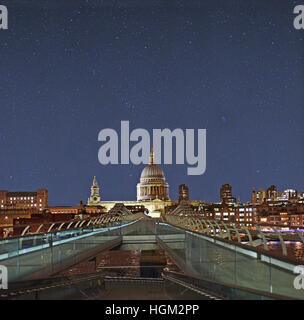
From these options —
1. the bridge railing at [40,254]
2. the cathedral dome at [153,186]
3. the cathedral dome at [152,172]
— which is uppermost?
the cathedral dome at [152,172]

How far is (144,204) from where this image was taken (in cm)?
18462

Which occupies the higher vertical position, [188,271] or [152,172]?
[152,172]

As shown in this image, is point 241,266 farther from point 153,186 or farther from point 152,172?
point 152,172

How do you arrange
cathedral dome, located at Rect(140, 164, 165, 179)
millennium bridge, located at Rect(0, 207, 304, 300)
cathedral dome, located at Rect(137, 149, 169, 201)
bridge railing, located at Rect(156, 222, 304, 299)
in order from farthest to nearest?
cathedral dome, located at Rect(140, 164, 165, 179) < cathedral dome, located at Rect(137, 149, 169, 201) < millennium bridge, located at Rect(0, 207, 304, 300) < bridge railing, located at Rect(156, 222, 304, 299)

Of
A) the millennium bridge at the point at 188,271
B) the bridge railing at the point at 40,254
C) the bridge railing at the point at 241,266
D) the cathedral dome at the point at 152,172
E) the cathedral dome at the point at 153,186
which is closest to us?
the bridge railing at the point at 241,266

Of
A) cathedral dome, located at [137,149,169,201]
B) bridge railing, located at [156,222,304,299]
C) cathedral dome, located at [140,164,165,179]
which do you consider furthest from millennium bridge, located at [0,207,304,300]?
cathedral dome, located at [140,164,165,179]

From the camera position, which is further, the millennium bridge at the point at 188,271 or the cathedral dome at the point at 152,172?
the cathedral dome at the point at 152,172

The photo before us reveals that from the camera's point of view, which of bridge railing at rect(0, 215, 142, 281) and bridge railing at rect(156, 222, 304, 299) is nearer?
bridge railing at rect(156, 222, 304, 299)

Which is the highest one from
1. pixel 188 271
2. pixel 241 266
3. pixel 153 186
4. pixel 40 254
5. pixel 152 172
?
pixel 152 172

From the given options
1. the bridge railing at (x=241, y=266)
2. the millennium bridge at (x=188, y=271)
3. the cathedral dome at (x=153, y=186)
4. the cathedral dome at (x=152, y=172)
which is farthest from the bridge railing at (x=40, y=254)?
the cathedral dome at (x=152, y=172)

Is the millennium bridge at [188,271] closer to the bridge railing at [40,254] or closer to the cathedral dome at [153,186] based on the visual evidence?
the bridge railing at [40,254]

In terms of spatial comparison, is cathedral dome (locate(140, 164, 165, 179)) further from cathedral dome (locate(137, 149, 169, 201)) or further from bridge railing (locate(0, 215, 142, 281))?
bridge railing (locate(0, 215, 142, 281))

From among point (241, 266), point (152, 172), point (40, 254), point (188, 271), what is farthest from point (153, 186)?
point (241, 266)

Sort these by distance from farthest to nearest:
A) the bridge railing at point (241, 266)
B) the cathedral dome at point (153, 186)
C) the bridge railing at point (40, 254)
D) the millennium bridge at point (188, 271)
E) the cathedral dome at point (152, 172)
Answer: the cathedral dome at point (152, 172) < the cathedral dome at point (153, 186) < the bridge railing at point (40, 254) < the millennium bridge at point (188, 271) < the bridge railing at point (241, 266)
